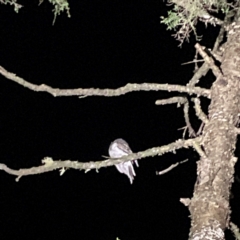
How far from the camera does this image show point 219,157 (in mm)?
1516

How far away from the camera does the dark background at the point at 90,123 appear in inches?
292

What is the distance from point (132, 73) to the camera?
835 cm

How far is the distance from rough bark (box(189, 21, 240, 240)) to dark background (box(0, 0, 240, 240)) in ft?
16.8

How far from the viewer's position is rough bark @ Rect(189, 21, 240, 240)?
4.64ft

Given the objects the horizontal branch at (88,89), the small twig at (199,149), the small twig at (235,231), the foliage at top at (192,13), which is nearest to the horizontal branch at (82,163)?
the small twig at (199,149)

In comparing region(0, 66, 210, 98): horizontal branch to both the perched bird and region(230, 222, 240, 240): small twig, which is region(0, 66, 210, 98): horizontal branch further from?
the perched bird

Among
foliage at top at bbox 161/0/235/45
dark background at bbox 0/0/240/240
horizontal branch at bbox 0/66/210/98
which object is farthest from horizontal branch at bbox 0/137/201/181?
dark background at bbox 0/0/240/240

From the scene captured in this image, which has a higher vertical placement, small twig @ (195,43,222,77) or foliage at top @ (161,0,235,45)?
foliage at top @ (161,0,235,45)

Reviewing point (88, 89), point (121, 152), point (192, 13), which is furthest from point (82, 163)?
point (121, 152)

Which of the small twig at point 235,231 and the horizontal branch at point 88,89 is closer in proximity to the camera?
the horizontal branch at point 88,89

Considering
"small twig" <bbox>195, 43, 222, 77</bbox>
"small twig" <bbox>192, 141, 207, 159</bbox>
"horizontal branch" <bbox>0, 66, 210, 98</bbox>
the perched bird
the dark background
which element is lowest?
"small twig" <bbox>192, 141, 207, 159</bbox>

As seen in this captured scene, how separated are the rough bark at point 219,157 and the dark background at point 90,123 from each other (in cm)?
511

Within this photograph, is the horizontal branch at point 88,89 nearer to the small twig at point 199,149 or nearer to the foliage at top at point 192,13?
the small twig at point 199,149

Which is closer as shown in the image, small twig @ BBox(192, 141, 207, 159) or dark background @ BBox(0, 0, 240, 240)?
small twig @ BBox(192, 141, 207, 159)
